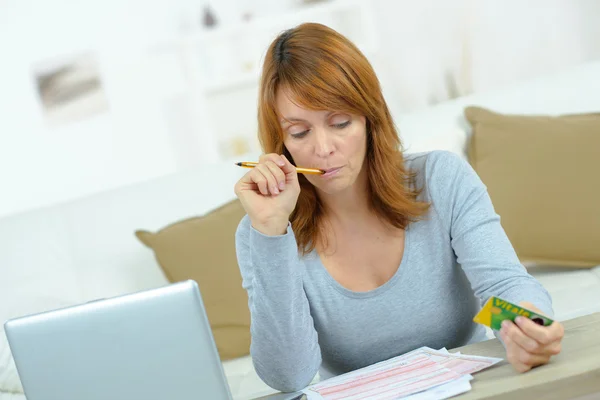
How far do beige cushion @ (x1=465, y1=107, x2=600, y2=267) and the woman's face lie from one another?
0.84 metres

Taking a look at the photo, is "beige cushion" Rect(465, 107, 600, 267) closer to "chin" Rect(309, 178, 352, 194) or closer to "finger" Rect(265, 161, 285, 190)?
"chin" Rect(309, 178, 352, 194)

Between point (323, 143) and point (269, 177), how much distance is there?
6.3 inches

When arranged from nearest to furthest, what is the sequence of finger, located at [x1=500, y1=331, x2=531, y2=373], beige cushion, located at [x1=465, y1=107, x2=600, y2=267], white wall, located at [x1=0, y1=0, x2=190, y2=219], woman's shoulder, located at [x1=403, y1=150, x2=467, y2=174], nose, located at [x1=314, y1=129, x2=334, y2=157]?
finger, located at [x1=500, y1=331, x2=531, y2=373] < nose, located at [x1=314, y1=129, x2=334, y2=157] < woman's shoulder, located at [x1=403, y1=150, x2=467, y2=174] < beige cushion, located at [x1=465, y1=107, x2=600, y2=267] < white wall, located at [x1=0, y1=0, x2=190, y2=219]

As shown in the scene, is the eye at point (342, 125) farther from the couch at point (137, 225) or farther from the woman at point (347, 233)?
the couch at point (137, 225)

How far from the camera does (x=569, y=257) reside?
222 centimetres

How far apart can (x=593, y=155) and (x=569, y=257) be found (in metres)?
0.29

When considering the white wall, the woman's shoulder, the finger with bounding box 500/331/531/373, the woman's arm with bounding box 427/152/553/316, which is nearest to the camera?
the finger with bounding box 500/331/531/373

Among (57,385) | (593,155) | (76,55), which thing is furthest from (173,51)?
(57,385)

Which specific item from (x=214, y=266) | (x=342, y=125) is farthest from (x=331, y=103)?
(x=214, y=266)

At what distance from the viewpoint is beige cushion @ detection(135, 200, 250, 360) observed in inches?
86.3

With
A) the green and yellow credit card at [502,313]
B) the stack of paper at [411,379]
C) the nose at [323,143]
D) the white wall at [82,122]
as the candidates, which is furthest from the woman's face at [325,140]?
the white wall at [82,122]

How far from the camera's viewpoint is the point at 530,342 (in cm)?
106

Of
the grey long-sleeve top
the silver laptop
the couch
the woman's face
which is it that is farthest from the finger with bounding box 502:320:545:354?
the couch

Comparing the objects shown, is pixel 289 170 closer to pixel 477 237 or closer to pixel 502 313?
pixel 477 237
